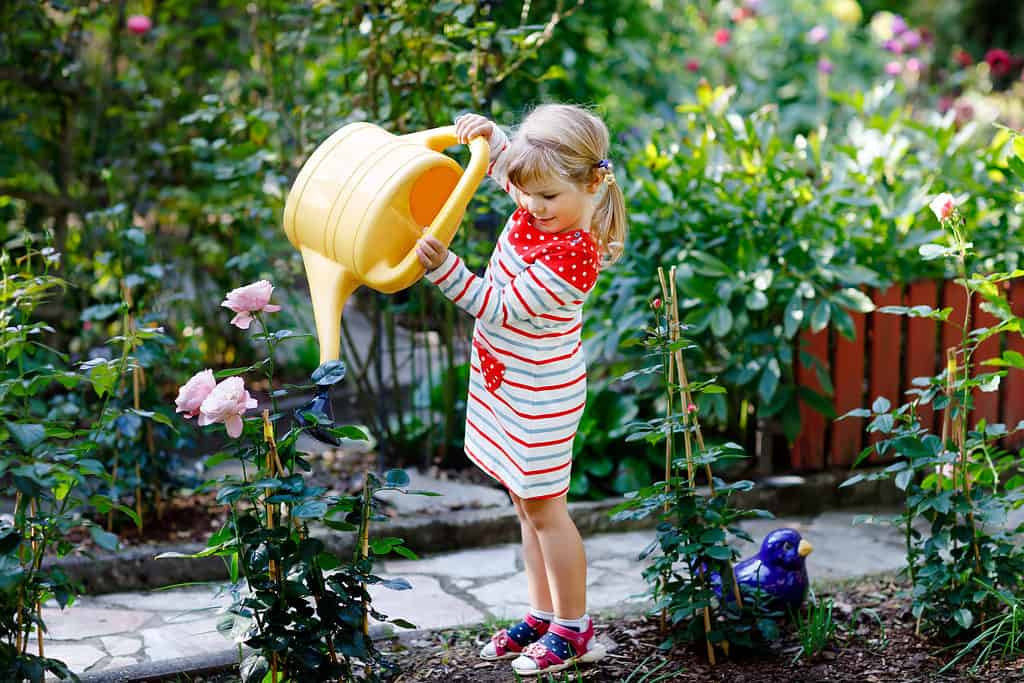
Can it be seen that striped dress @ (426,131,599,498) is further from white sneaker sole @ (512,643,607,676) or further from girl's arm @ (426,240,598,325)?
white sneaker sole @ (512,643,607,676)

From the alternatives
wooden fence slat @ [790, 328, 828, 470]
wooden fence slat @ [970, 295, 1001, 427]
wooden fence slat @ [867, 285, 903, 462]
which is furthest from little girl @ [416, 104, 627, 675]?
wooden fence slat @ [970, 295, 1001, 427]

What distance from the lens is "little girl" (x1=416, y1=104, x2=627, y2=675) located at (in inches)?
89.0

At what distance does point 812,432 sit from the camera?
13.6 ft

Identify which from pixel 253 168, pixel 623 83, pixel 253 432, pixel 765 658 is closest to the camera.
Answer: pixel 253 432

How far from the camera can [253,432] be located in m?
2.10

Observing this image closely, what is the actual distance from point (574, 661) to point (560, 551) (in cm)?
24

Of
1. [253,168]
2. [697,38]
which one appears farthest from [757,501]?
[697,38]

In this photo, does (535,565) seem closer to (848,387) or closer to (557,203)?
(557,203)

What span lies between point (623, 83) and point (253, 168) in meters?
2.89

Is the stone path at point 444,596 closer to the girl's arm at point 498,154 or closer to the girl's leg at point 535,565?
the girl's leg at point 535,565

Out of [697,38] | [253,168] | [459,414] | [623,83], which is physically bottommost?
[459,414]

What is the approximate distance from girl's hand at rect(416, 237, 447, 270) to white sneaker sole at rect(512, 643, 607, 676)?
909 millimetres

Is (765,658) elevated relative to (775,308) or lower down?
lower down

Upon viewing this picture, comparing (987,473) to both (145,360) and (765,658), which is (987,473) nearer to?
(765,658)
